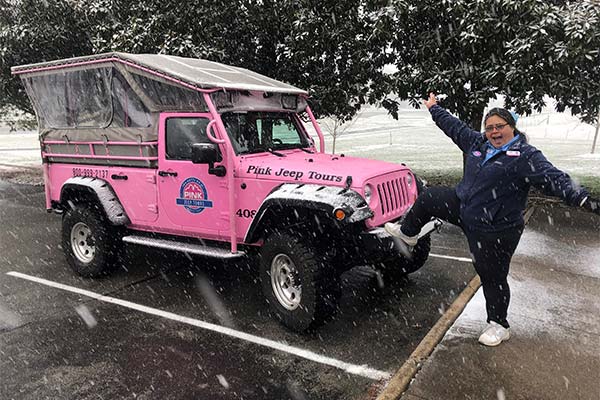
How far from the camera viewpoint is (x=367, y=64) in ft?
36.5

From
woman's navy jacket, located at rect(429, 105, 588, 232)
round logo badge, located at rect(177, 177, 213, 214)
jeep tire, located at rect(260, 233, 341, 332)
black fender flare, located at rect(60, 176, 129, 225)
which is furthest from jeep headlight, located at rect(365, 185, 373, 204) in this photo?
black fender flare, located at rect(60, 176, 129, 225)

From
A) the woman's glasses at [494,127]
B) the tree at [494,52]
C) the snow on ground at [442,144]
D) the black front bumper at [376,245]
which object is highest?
the tree at [494,52]

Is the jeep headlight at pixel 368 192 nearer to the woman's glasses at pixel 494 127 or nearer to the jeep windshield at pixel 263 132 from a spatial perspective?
the woman's glasses at pixel 494 127

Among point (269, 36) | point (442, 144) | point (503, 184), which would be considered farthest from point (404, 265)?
point (442, 144)

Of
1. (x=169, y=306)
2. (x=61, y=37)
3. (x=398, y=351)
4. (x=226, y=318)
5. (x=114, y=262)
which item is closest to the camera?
(x=398, y=351)

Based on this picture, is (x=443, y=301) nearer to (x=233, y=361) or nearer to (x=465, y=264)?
(x=465, y=264)

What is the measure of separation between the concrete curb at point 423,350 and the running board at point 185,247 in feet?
6.58

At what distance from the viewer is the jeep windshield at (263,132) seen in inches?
205

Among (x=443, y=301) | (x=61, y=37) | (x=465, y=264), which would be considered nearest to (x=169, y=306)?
(x=443, y=301)

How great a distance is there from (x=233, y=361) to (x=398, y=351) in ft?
4.77

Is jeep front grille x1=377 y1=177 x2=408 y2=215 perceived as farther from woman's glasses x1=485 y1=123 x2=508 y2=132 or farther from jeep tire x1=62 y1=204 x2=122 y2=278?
jeep tire x1=62 y1=204 x2=122 y2=278

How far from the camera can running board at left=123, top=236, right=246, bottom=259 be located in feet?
16.3

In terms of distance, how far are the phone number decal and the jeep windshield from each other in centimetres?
197

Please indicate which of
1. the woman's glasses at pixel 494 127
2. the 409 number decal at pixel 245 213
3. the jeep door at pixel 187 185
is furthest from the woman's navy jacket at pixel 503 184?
the jeep door at pixel 187 185
